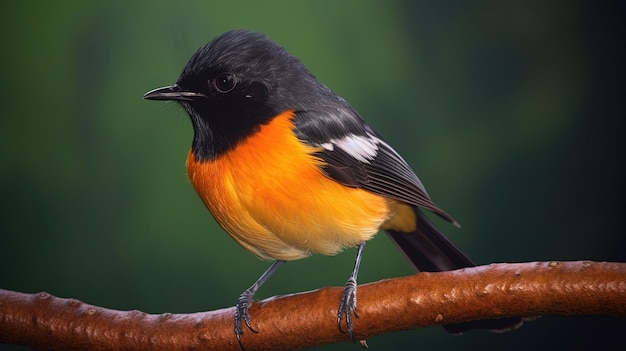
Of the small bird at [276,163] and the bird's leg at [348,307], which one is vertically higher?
the small bird at [276,163]

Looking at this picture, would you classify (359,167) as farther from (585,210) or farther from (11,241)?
(11,241)

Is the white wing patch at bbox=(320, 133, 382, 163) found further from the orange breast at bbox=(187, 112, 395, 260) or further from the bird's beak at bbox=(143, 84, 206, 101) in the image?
the bird's beak at bbox=(143, 84, 206, 101)

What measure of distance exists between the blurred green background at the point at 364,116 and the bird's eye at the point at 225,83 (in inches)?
26.7

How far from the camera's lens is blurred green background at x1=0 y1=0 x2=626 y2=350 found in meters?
2.36

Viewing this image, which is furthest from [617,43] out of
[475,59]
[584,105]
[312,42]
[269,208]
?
[269,208]

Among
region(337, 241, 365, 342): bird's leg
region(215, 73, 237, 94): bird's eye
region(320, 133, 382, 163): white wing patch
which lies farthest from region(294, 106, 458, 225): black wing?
region(337, 241, 365, 342): bird's leg

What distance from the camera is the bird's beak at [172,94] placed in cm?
161

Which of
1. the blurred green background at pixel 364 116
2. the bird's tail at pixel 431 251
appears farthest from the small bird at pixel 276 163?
the blurred green background at pixel 364 116

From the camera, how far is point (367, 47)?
2.36 meters

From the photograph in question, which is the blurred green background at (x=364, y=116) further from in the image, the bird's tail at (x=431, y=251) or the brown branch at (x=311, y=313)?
the brown branch at (x=311, y=313)

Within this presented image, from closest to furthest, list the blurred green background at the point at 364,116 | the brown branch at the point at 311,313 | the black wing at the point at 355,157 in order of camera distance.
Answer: the brown branch at the point at 311,313 < the black wing at the point at 355,157 < the blurred green background at the point at 364,116

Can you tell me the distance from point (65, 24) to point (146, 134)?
431 mm

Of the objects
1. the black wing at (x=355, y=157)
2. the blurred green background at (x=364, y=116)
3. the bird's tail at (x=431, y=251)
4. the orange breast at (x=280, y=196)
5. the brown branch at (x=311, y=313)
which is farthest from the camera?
the blurred green background at (x=364, y=116)

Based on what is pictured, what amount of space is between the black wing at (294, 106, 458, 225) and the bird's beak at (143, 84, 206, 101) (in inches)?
9.5
